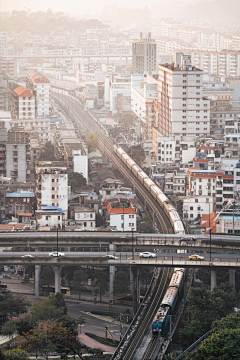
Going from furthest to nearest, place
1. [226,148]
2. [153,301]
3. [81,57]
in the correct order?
[81,57]
[226,148]
[153,301]

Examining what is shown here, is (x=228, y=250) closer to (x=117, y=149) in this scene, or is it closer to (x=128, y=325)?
(x=128, y=325)

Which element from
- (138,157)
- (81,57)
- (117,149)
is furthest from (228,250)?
(81,57)

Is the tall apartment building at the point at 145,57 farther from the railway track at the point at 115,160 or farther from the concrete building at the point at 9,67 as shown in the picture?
the concrete building at the point at 9,67

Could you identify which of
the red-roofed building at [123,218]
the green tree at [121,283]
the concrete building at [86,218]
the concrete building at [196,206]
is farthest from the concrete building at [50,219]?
the concrete building at [196,206]

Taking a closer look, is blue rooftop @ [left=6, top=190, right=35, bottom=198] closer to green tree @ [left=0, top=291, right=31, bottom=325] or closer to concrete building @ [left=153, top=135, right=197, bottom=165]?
green tree @ [left=0, top=291, right=31, bottom=325]

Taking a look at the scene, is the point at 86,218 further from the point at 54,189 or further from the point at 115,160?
the point at 115,160

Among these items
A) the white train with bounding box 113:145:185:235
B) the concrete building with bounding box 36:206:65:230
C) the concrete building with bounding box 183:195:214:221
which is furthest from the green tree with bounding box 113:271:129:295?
the concrete building with bounding box 183:195:214:221

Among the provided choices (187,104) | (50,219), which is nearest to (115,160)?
(187,104)
